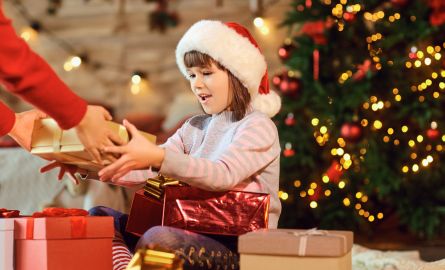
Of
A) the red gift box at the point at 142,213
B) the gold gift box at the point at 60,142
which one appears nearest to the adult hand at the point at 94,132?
the gold gift box at the point at 60,142

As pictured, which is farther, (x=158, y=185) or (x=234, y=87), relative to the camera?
(x=234, y=87)

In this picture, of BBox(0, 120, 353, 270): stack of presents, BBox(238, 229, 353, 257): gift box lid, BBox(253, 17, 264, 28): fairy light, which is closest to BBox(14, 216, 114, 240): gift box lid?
BBox(0, 120, 353, 270): stack of presents

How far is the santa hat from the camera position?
178 cm

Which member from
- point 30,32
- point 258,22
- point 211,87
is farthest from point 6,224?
point 30,32

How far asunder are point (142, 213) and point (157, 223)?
4 centimetres

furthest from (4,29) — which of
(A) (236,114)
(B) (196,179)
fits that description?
(A) (236,114)

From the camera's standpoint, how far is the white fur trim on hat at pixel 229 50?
1.78 m

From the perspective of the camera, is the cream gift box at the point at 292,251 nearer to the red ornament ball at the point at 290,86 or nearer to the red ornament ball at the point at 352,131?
the red ornament ball at the point at 352,131

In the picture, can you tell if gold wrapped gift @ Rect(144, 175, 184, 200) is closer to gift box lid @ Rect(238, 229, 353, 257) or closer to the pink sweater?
the pink sweater

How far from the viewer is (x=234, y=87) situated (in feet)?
5.84

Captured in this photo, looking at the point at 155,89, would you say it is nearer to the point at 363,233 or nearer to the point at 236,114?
the point at 363,233

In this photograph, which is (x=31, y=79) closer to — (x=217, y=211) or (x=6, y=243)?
(x=6, y=243)

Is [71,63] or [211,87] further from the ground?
[71,63]

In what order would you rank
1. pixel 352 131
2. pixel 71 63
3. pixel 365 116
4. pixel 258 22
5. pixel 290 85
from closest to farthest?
pixel 352 131, pixel 365 116, pixel 290 85, pixel 258 22, pixel 71 63
